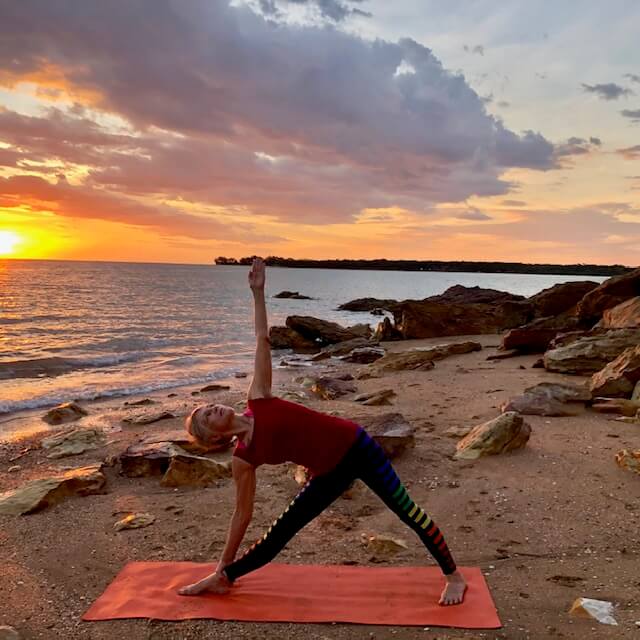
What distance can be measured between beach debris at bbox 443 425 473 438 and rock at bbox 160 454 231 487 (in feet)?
10.1

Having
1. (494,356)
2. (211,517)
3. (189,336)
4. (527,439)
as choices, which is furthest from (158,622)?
(189,336)

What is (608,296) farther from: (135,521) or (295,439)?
(295,439)

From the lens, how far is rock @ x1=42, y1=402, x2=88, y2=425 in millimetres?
11141

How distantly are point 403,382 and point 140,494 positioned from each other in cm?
805

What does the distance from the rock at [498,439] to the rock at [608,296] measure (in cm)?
1048

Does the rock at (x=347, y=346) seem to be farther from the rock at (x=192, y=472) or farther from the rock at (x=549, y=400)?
the rock at (x=192, y=472)

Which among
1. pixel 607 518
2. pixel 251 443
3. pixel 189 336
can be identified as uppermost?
pixel 251 443

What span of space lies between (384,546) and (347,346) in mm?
18545

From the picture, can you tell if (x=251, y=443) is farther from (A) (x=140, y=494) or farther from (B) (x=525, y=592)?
(A) (x=140, y=494)

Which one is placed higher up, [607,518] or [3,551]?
[607,518]

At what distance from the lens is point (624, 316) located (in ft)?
46.0

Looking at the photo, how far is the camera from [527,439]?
727cm

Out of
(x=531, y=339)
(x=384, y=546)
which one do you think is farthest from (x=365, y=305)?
(x=384, y=546)

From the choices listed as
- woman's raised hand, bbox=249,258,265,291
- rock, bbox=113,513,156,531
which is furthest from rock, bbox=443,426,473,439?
woman's raised hand, bbox=249,258,265,291
